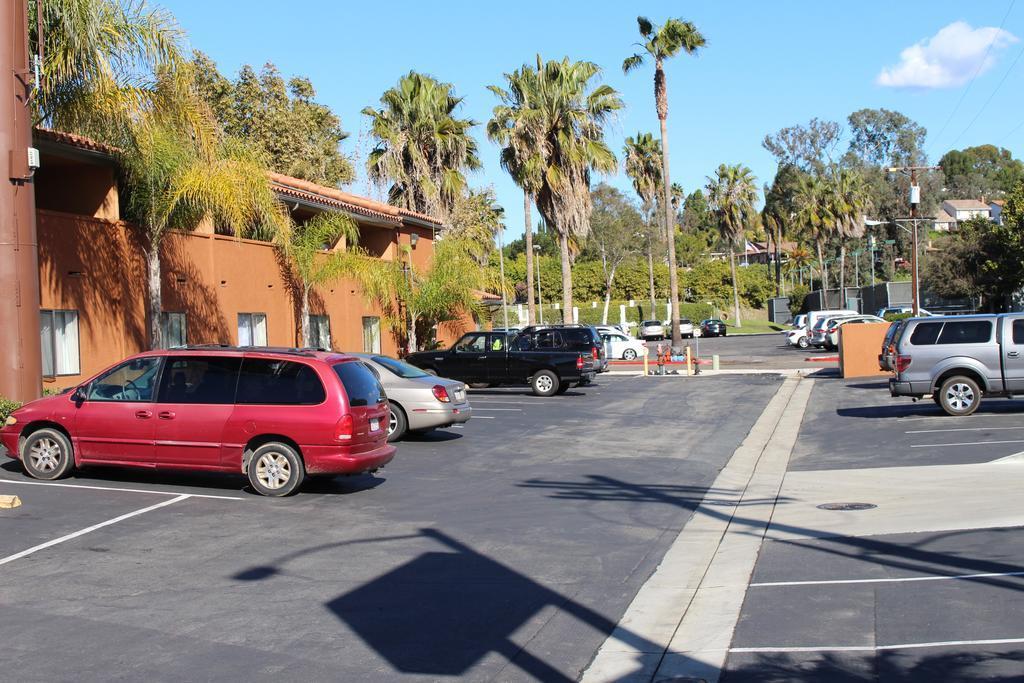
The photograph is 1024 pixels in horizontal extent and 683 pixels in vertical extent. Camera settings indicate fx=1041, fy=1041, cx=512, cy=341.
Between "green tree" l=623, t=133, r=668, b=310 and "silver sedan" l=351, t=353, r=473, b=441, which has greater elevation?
"green tree" l=623, t=133, r=668, b=310

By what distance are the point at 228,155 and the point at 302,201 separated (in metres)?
6.49

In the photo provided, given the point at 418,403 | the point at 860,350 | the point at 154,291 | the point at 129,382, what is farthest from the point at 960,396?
the point at 154,291

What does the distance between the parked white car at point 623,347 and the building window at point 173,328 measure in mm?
27667

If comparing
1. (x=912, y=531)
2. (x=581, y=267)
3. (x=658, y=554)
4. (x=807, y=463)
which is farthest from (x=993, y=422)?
(x=581, y=267)

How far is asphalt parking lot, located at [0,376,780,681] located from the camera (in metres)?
6.68

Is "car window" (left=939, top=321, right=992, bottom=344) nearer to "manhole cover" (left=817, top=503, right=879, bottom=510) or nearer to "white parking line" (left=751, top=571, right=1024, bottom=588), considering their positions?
"manhole cover" (left=817, top=503, right=879, bottom=510)

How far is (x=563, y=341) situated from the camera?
31.7 meters

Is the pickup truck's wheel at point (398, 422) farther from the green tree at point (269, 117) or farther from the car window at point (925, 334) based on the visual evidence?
the green tree at point (269, 117)

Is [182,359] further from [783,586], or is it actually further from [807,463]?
[807,463]

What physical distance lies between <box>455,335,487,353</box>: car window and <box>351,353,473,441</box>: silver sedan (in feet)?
36.3

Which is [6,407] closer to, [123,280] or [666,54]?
[123,280]

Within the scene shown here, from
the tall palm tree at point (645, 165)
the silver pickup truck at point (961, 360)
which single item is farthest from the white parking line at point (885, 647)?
the tall palm tree at point (645, 165)

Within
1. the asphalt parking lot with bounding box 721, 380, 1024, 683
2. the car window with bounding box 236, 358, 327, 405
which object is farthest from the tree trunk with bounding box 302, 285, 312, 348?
the asphalt parking lot with bounding box 721, 380, 1024, 683

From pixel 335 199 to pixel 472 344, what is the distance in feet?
22.7
